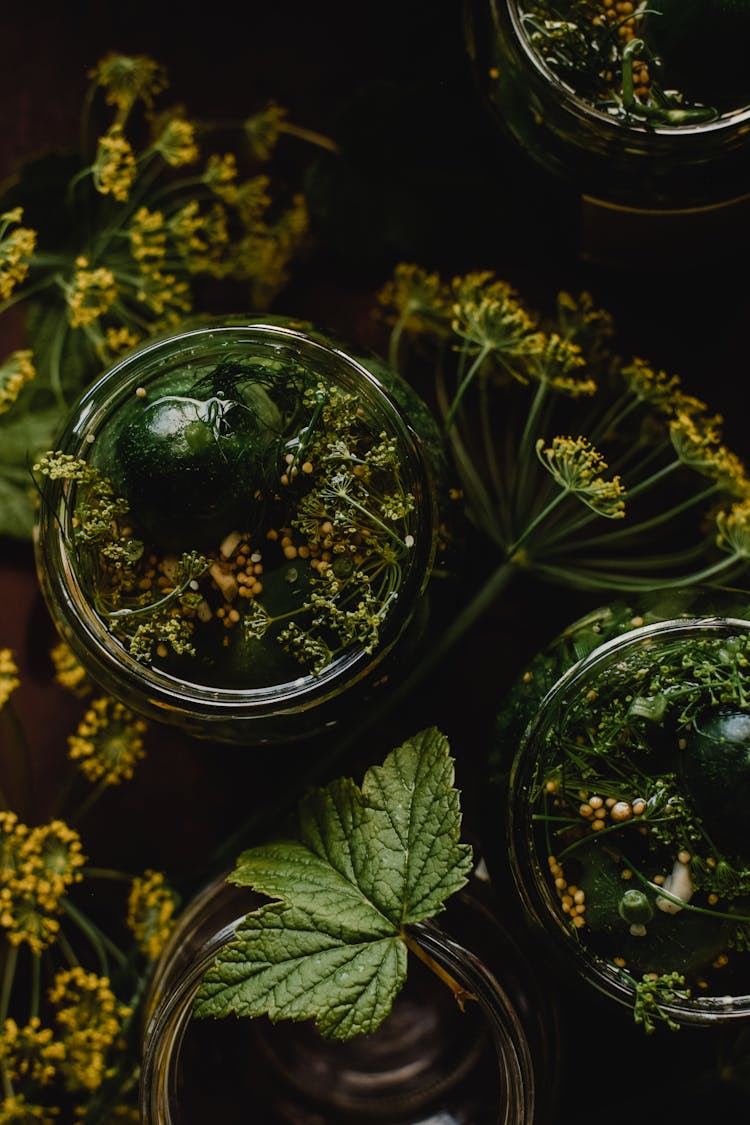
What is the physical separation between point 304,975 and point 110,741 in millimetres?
372

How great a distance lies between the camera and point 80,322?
107cm

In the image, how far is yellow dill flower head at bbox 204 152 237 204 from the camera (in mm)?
1160

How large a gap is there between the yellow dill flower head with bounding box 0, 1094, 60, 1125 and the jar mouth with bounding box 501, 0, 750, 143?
43.5 inches

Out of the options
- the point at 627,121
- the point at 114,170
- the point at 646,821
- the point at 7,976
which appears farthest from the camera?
the point at 7,976

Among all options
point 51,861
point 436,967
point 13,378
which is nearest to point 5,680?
point 51,861

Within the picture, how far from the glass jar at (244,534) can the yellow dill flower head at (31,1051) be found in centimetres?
40

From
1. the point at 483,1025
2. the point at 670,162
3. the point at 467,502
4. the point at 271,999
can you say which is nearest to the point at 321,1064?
the point at 483,1025

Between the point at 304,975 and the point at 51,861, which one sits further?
the point at 51,861

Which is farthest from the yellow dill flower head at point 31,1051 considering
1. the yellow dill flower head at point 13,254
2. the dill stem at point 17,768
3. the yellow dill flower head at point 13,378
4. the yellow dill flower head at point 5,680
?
the yellow dill flower head at point 13,254

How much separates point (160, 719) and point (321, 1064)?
0.45 meters

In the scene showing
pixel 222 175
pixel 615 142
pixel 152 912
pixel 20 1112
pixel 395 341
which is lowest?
pixel 20 1112

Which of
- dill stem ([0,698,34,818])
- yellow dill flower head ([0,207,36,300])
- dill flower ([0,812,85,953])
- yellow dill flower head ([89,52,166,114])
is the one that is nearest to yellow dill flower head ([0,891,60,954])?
dill flower ([0,812,85,953])

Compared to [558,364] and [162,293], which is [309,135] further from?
[558,364]

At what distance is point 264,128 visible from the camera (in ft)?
3.90
